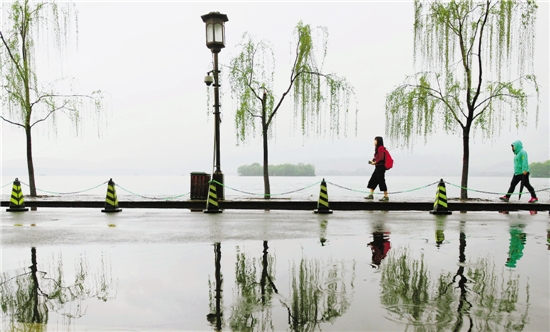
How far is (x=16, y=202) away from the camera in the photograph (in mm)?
14422

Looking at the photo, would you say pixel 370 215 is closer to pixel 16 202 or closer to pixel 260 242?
pixel 260 242

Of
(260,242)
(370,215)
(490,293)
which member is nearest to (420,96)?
(370,215)

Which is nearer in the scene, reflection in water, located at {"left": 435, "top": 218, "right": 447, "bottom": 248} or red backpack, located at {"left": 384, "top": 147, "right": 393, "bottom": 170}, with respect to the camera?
reflection in water, located at {"left": 435, "top": 218, "right": 447, "bottom": 248}

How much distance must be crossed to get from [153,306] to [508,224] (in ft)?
31.6

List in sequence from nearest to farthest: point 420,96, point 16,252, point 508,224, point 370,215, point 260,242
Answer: point 16,252 < point 260,242 < point 508,224 < point 370,215 < point 420,96

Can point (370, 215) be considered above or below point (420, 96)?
below

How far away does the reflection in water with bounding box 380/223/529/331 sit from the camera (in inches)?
148

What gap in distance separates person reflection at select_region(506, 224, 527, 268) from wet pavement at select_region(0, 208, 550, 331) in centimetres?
2

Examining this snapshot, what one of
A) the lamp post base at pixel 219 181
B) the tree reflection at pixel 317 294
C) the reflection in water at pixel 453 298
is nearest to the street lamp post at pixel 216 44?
the lamp post base at pixel 219 181

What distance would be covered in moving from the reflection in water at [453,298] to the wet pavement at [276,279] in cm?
2

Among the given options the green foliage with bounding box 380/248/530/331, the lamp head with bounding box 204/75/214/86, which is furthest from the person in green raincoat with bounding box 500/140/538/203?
the lamp head with bounding box 204/75/214/86

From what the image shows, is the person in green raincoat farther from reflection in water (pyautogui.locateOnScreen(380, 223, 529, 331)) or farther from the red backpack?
reflection in water (pyautogui.locateOnScreen(380, 223, 529, 331))

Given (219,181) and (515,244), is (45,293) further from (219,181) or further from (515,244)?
(219,181)

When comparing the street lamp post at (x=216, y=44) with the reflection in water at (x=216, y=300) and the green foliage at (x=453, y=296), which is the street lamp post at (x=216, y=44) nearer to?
the reflection in water at (x=216, y=300)
